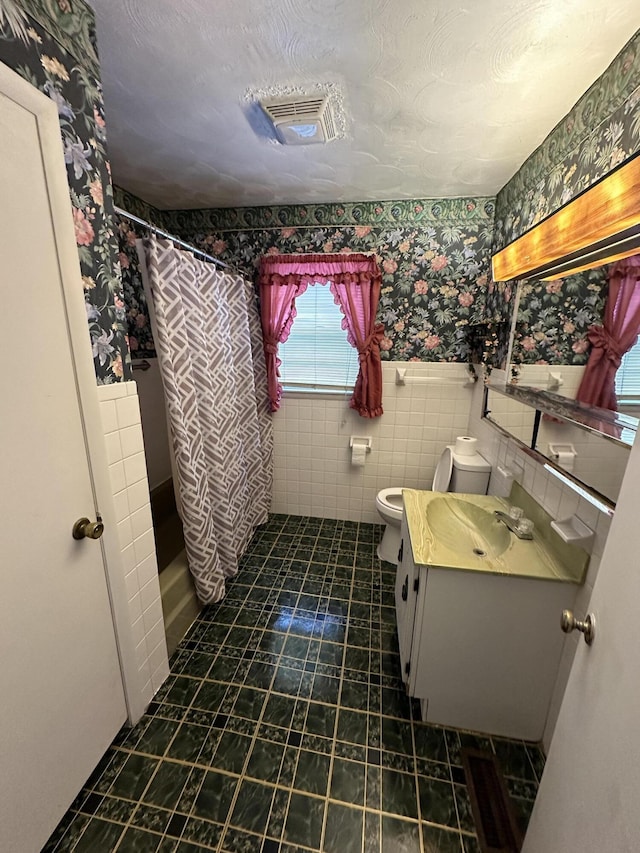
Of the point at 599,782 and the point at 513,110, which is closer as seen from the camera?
the point at 599,782

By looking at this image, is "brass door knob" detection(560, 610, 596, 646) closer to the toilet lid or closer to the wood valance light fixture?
the wood valance light fixture

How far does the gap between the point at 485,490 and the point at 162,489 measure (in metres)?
2.23

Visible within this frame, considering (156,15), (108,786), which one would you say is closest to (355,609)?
(108,786)

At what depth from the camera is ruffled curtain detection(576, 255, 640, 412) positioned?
950mm

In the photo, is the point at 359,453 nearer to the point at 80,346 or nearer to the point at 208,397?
the point at 208,397

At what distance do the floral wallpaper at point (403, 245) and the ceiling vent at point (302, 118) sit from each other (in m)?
0.78

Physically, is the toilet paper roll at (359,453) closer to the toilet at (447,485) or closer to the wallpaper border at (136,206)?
the toilet at (447,485)

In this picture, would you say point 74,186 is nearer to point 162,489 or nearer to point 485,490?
point 162,489

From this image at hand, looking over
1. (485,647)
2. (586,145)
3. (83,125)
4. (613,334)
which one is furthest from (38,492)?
(586,145)

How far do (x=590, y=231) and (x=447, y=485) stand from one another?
57.2 inches

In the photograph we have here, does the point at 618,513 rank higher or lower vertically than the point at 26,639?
higher

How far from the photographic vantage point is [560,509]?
3.99 feet

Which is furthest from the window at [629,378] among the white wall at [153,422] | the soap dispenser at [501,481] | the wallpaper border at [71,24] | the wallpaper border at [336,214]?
the white wall at [153,422]

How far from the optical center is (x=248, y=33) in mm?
1023
